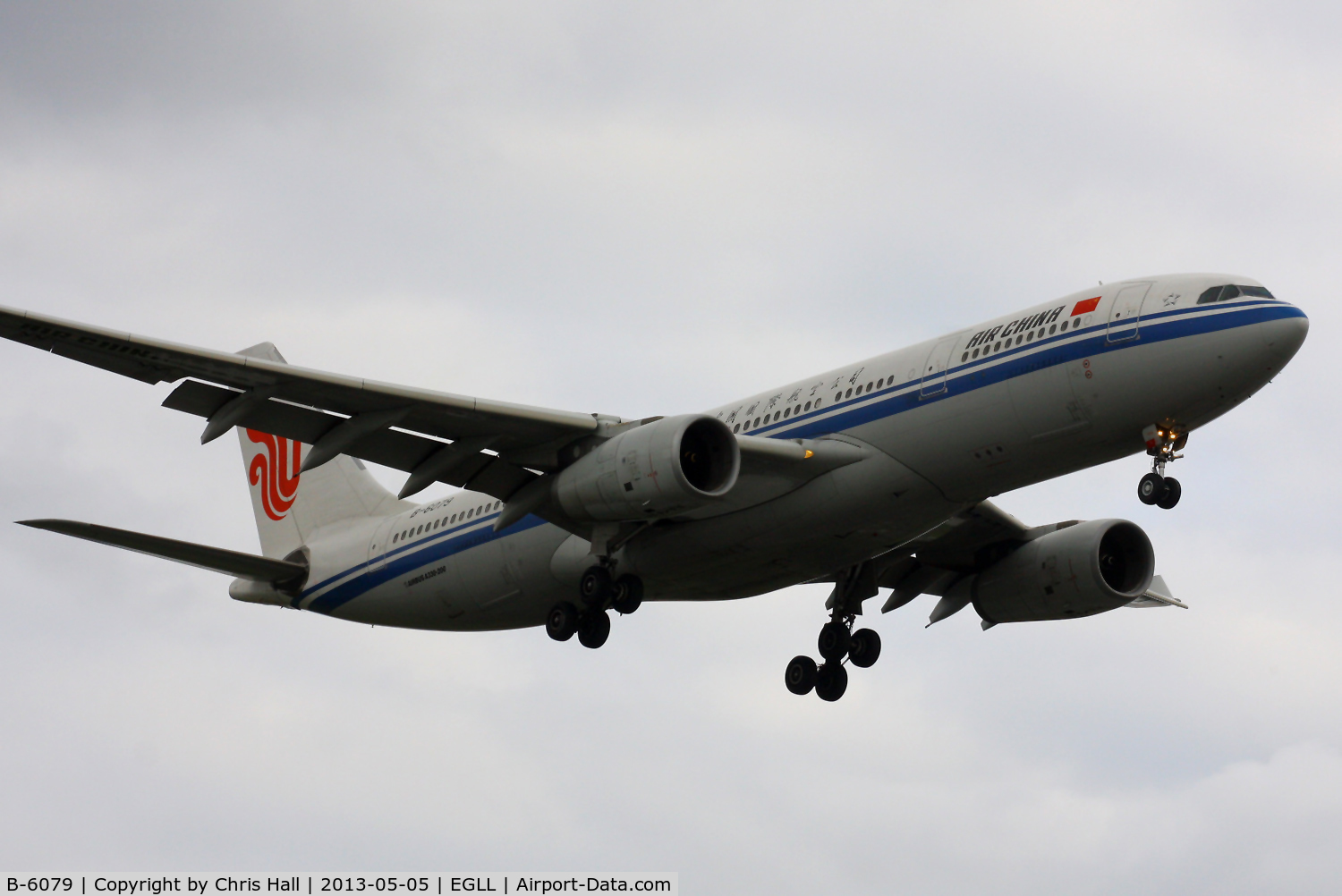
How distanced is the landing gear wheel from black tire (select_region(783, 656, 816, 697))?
18.8ft

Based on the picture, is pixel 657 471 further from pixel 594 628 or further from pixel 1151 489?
pixel 1151 489

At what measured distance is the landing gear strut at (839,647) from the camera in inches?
1286

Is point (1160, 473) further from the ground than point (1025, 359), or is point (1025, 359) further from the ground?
point (1025, 359)

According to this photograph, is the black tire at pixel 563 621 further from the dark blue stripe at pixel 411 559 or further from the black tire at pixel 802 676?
the black tire at pixel 802 676

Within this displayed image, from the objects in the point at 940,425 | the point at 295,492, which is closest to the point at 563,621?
the point at 940,425

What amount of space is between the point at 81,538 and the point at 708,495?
10925 mm

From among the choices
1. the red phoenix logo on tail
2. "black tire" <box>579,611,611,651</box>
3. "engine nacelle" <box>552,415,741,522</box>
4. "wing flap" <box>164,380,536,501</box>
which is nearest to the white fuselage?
"black tire" <box>579,611,611,651</box>

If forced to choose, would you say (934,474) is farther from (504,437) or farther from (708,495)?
(504,437)

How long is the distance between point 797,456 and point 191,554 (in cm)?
1243

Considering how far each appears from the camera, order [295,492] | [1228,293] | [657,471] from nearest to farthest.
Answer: [1228,293] < [657,471] < [295,492]

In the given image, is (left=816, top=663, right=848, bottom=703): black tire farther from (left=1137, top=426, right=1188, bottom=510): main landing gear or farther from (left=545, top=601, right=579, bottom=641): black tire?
(left=1137, top=426, right=1188, bottom=510): main landing gear

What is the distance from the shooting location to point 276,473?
3950 cm

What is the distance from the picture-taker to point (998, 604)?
108 feet

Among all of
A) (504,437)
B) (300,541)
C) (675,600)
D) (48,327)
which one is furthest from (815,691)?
(48,327)
